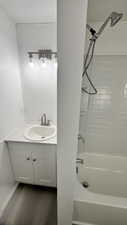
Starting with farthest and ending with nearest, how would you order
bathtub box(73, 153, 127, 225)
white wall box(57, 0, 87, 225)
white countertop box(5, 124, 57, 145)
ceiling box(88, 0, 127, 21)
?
white countertop box(5, 124, 57, 145)
ceiling box(88, 0, 127, 21)
bathtub box(73, 153, 127, 225)
white wall box(57, 0, 87, 225)

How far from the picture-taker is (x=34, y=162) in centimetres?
167

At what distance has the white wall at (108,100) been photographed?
151 cm

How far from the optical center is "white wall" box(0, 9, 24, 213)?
1448mm

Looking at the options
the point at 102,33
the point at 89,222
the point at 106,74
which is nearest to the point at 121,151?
the point at 89,222

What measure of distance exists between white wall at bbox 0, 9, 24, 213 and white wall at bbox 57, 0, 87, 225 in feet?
2.82

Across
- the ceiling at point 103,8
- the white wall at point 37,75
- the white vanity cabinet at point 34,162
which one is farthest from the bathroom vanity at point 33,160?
the ceiling at point 103,8

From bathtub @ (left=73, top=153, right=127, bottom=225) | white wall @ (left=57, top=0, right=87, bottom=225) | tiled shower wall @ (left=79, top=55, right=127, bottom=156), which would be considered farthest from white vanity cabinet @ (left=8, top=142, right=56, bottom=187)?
tiled shower wall @ (left=79, top=55, right=127, bottom=156)

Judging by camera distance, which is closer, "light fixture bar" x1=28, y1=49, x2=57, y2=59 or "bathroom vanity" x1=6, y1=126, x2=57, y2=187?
"bathroom vanity" x1=6, y1=126, x2=57, y2=187

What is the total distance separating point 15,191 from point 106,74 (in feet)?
6.90

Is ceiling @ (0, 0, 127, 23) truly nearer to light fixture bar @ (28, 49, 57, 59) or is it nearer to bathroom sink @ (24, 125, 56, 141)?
light fixture bar @ (28, 49, 57, 59)

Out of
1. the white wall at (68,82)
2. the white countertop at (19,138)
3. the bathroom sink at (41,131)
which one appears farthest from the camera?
the bathroom sink at (41,131)

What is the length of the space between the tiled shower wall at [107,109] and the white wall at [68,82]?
94 centimetres

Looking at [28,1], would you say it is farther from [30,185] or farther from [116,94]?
[30,185]

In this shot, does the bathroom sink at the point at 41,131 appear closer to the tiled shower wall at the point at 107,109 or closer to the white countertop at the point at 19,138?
the white countertop at the point at 19,138
